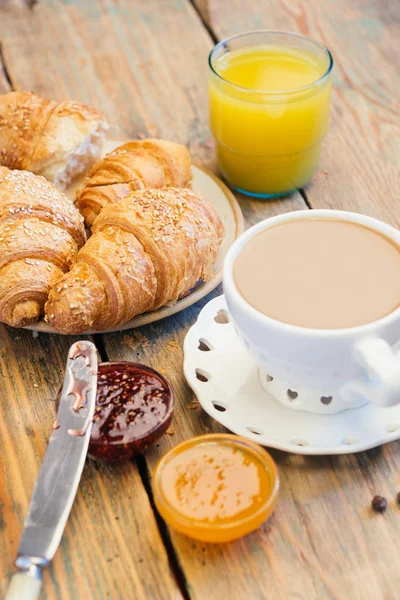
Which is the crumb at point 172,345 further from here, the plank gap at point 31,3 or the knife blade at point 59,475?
the plank gap at point 31,3

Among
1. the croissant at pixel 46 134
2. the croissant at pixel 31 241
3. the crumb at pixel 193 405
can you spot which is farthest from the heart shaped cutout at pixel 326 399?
the croissant at pixel 46 134

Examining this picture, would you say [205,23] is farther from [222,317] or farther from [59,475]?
[59,475]

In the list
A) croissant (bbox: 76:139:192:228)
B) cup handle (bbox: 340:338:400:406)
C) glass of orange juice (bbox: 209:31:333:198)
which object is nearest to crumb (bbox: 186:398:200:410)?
cup handle (bbox: 340:338:400:406)

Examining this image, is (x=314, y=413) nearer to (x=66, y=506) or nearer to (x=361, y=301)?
(x=361, y=301)

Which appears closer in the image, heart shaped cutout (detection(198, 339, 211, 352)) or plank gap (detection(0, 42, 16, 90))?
heart shaped cutout (detection(198, 339, 211, 352))

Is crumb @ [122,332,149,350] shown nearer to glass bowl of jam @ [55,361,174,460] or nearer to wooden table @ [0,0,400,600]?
wooden table @ [0,0,400,600]

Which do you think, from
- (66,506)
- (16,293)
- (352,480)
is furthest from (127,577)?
(16,293)
